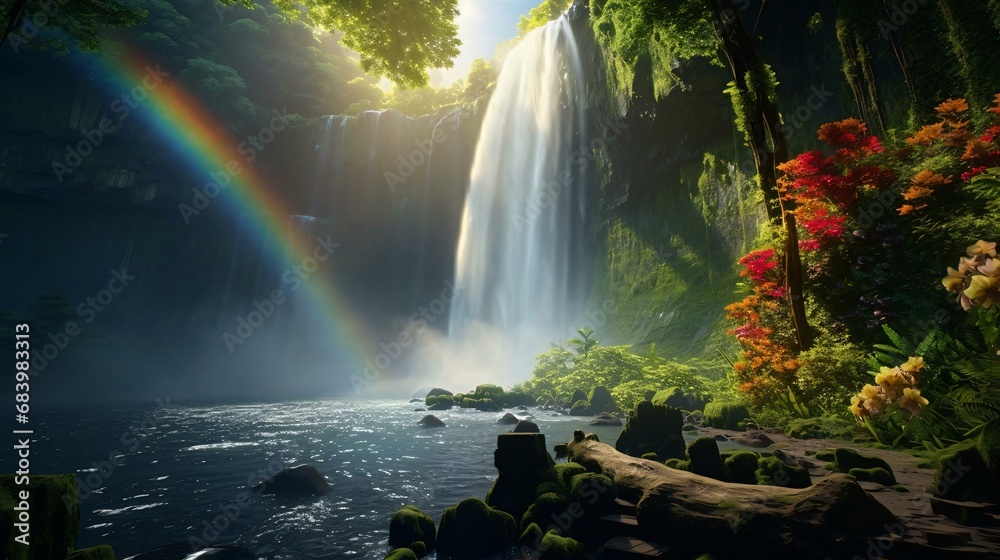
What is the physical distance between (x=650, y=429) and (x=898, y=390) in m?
3.94

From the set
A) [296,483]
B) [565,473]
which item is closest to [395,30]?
[296,483]

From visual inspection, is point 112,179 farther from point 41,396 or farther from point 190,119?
point 41,396

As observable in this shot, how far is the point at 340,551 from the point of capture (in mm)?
4441

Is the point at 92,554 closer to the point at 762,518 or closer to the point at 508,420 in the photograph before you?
the point at 762,518

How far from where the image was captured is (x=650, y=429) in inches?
285

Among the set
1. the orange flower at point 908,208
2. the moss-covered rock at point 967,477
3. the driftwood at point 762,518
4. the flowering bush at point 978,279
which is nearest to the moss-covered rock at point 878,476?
the moss-covered rock at point 967,477

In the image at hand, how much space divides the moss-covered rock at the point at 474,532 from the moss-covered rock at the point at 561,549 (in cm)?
59

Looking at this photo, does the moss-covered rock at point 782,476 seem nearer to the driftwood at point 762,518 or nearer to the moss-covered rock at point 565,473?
the driftwood at point 762,518

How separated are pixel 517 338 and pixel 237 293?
2776cm

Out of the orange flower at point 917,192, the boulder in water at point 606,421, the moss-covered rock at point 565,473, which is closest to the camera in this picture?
the moss-covered rock at point 565,473

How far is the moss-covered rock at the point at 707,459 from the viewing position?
15.2 ft

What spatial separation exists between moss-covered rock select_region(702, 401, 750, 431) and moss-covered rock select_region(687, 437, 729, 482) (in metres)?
5.52

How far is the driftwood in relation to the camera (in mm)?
2918

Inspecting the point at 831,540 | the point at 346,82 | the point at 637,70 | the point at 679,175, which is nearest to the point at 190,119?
the point at 346,82
